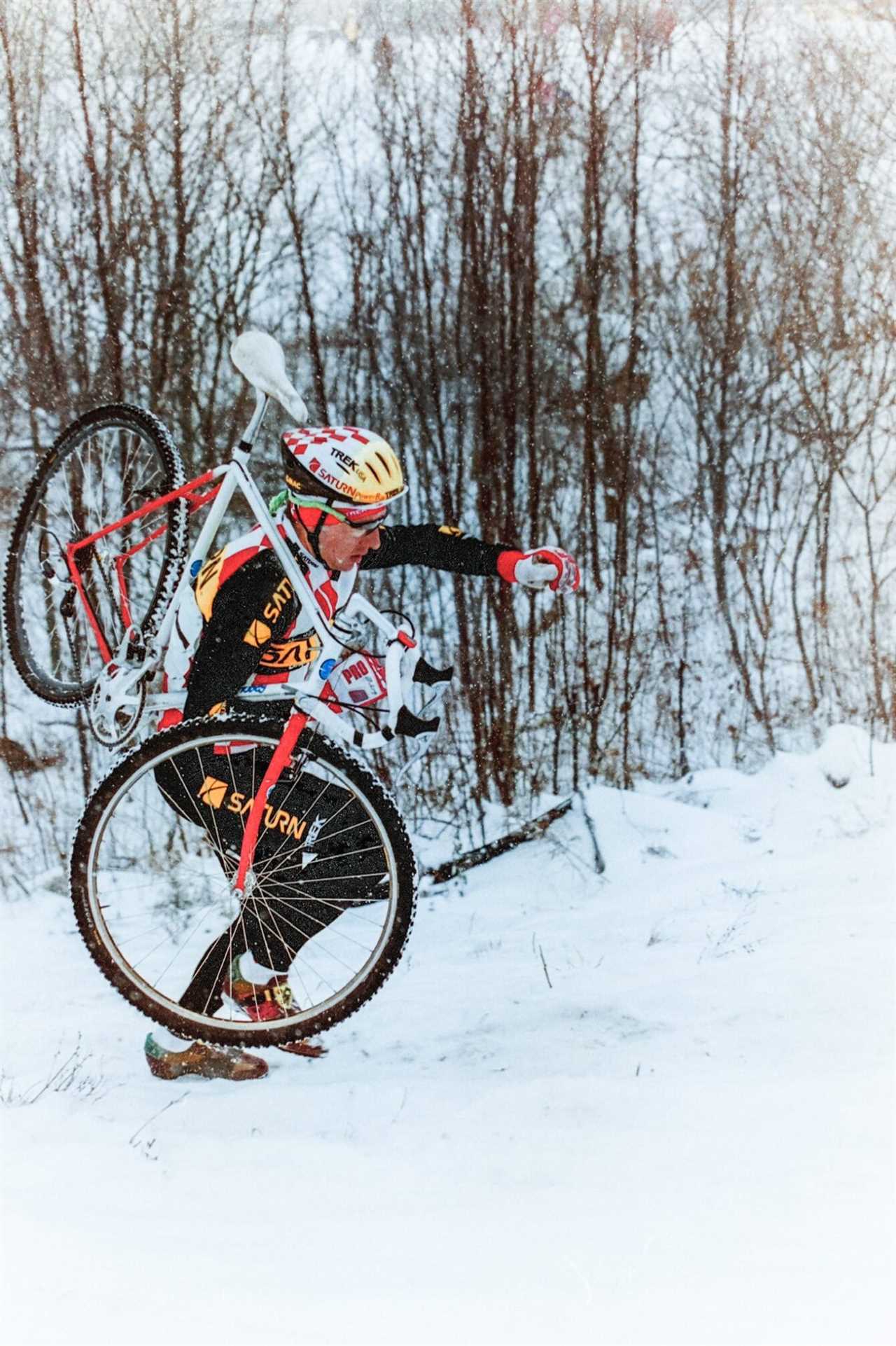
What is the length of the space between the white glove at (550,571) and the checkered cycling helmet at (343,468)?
34cm

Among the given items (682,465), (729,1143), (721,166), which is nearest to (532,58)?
(721,166)

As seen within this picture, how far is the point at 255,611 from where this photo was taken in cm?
230

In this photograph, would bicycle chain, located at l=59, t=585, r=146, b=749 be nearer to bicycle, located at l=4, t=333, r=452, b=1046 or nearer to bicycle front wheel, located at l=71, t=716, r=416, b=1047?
bicycle, located at l=4, t=333, r=452, b=1046

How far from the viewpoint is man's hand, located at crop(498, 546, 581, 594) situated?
231 cm

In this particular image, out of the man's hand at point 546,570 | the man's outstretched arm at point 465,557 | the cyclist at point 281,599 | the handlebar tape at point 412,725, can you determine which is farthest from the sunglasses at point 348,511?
the handlebar tape at point 412,725

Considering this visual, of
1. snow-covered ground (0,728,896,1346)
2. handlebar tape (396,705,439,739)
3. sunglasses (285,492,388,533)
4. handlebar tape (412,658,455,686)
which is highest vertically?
sunglasses (285,492,388,533)

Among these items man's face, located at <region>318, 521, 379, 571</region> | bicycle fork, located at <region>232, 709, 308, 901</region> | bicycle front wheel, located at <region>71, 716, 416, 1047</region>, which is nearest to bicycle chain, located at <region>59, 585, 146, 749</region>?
bicycle front wheel, located at <region>71, 716, 416, 1047</region>

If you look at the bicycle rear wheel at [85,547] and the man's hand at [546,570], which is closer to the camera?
the man's hand at [546,570]

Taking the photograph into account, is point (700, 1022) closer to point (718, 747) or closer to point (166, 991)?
point (166, 991)

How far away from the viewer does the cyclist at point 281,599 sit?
2.29 meters

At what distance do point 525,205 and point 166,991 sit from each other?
3454 millimetres

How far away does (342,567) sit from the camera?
2398 millimetres

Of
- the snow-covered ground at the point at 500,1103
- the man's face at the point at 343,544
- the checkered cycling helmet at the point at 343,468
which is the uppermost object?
the checkered cycling helmet at the point at 343,468

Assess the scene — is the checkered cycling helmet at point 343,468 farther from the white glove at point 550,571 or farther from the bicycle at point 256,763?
the white glove at point 550,571
